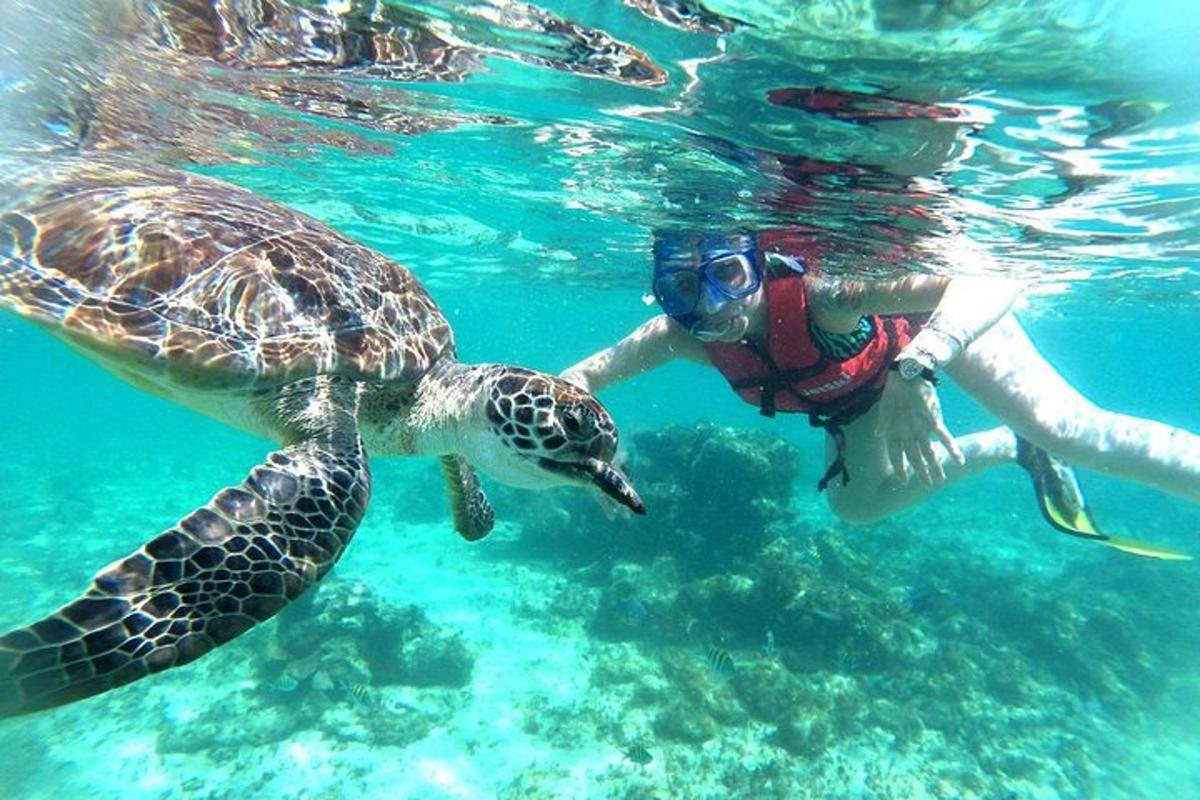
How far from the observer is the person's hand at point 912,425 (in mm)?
4605

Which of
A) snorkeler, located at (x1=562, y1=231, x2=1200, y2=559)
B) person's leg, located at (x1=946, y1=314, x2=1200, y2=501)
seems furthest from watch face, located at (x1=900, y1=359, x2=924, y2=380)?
person's leg, located at (x1=946, y1=314, x2=1200, y2=501)

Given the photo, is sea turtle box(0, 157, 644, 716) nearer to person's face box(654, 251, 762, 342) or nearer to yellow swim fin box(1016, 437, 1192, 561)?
person's face box(654, 251, 762, 342)

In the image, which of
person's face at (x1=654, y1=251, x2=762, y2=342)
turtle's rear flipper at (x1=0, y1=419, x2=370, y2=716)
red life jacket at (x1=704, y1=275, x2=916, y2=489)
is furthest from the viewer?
red life jacket at (x1=704, y1=275, x2=916, y2=489)

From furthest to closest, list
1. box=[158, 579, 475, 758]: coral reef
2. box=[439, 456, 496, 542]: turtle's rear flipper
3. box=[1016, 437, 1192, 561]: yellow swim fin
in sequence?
box=[158, 579, 475, 758]: coral reef
box=[1016, 437, 1192, 561]: yellow swim fin
box=[439, 456, 496, 542]: turtle's rear flipper

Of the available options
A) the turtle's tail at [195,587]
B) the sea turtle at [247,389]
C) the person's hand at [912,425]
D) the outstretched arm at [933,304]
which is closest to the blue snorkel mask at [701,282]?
the outstretched arm at [933,304]

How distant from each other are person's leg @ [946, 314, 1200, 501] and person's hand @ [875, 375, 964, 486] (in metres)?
1.76

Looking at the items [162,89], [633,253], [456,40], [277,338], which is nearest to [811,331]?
[456,40]

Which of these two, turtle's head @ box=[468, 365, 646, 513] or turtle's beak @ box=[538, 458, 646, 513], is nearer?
turtle's beak @ box=[538, 458, 646, 513]

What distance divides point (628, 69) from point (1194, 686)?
563 inches

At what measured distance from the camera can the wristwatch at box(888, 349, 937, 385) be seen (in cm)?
445

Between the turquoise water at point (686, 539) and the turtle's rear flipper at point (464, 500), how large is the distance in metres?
3.51

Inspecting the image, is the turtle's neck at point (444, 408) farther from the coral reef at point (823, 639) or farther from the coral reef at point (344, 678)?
the coral reef at point (823, 639)

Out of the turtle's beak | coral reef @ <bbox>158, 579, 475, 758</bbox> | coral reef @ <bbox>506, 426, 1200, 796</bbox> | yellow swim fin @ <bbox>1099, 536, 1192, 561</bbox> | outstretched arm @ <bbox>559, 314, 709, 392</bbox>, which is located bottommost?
coral reef @ <bbox>158, 579, 475, 758</bbox>

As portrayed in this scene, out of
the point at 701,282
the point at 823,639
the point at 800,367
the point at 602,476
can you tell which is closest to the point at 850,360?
the point at 800,367
